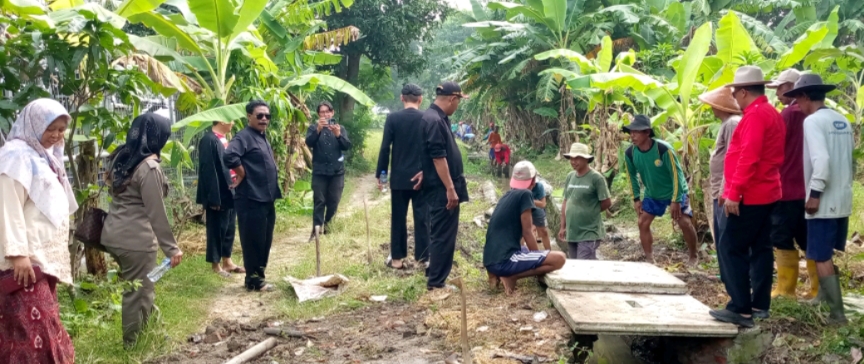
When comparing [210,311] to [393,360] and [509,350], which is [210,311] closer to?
[393,360]

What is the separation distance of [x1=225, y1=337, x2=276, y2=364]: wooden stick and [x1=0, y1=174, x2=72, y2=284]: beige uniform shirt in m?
1.12

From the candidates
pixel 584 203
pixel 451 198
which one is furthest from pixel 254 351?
pixel 584 203

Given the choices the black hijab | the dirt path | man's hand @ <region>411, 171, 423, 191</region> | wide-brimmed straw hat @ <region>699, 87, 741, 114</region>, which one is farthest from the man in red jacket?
the black hijab

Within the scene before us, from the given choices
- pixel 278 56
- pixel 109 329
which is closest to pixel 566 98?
pixel 278 56

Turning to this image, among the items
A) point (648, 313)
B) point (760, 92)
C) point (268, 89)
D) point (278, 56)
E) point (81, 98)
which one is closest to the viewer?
point (760, 92)

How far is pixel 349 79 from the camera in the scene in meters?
20.8

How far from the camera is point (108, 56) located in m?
5.51

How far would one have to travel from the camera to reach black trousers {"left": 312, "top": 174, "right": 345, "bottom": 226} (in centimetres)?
905

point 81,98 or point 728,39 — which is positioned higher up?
point 728,39

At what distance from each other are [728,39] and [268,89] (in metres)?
5.29

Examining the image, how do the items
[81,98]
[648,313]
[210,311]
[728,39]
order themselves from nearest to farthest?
1. [648,313]
2. [81,98]
3. [210,311]
4. [728,39]

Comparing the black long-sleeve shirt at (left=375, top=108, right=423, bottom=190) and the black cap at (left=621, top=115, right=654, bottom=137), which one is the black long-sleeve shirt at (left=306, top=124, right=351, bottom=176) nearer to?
the black long-sleeve shirt at (left=375, top=108, right=423, bottom=190)

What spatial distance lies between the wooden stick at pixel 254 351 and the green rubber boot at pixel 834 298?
3563 millimetres

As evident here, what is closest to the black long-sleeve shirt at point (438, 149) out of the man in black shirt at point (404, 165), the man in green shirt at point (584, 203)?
the man in black shirt at point (404, 165)
